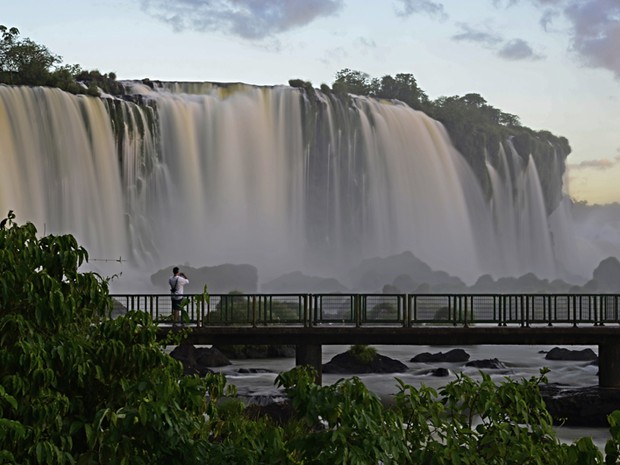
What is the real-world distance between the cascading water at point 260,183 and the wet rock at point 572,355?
2297 cm

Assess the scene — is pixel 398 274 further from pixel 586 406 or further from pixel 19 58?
pixel 586 406

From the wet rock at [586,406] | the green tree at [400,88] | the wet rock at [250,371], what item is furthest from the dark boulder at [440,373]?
the green tree at [400,88]

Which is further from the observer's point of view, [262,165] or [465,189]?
[465,189]

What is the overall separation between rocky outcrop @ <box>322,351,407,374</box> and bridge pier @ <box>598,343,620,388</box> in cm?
1076

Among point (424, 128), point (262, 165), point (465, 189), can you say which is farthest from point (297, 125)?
point (465, 189)

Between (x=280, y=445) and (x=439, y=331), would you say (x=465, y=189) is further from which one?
(x=280, y=445)

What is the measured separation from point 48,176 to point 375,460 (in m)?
44.9

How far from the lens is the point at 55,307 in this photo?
7160 mm

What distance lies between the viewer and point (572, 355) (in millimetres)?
43531

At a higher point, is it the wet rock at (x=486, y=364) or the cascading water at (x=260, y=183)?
the cascading water at (x=260, y=183)

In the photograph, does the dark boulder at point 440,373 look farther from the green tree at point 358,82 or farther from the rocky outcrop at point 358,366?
the green tree at point 358,82

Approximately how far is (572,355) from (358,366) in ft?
38.5

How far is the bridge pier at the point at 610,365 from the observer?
27.1 meters

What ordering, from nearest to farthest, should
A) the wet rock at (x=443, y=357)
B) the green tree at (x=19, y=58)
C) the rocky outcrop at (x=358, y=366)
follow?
the rocky outcrop at (x=358, y=366) → the wet rock at (x=443, y=357) → the green tree at (x=19, y=58)
